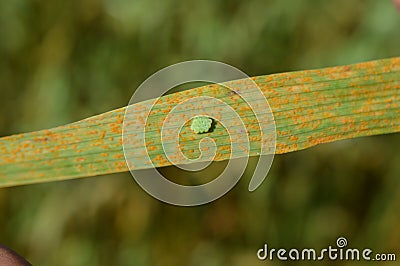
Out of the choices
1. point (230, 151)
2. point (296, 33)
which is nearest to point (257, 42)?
point (296, 33)

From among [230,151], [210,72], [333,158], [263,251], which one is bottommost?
[230,151]

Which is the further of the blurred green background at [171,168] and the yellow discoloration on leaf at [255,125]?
the blurred green background at [171,168]

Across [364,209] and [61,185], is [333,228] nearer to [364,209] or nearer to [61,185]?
[364,209]

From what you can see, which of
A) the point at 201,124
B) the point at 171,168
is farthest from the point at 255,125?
the point at 171,168

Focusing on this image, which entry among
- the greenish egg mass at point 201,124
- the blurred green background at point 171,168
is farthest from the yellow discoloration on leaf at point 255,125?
the blurred green background at point 171,168

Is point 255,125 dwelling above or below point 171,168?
below

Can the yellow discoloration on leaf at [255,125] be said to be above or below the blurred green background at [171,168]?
below

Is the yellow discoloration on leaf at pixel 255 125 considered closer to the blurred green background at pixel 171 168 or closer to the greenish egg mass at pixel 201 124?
the greenish egg mass at pixel 201 124

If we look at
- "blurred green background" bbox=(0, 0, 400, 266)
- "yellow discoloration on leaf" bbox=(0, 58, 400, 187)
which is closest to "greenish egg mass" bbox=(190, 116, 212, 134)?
"yellow discoloration on leaf" bbox=(0, 58, 400, 187)

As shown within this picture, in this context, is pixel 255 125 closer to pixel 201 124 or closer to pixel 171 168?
pixel 201 124
